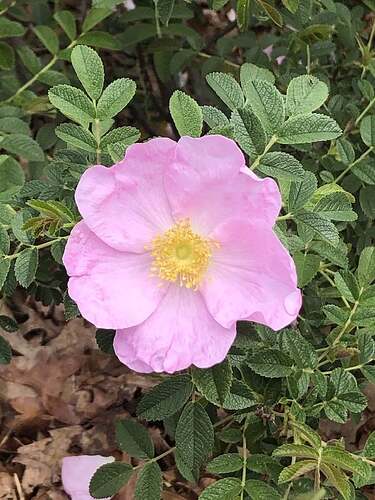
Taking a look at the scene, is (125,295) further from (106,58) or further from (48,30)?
(106,58)

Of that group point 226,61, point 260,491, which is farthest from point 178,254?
point 226,61

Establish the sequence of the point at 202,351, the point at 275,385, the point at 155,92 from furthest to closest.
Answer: the point at 155,92 → the point at 275,385 → the point at 202,351

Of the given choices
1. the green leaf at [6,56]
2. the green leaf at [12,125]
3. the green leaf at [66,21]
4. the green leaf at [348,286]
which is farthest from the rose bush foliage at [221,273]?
the green leaf at [66,21]

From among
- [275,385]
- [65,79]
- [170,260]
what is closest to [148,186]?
[170,260]

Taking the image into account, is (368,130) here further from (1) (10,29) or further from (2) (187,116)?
(1) (10,29)

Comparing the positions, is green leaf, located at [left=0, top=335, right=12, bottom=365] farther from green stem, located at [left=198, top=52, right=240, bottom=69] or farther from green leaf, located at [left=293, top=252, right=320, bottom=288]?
green stem, located at [left=198, top=52, right=240, bottom=69]

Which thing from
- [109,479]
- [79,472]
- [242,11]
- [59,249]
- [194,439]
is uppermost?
[242,11]
